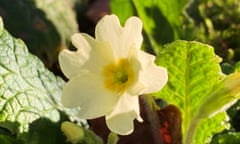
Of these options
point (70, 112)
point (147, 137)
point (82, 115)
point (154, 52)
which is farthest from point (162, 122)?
point (154, 52)

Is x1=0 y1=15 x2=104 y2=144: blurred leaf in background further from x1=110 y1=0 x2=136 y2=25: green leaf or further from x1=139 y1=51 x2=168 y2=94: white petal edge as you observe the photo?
x1=110 y1=0 x2=136 y2=25: green leaf

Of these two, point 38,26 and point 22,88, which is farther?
point 38,26

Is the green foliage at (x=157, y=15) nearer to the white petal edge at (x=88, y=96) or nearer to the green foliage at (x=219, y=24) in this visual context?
the green foliage at (x=219, y=24)

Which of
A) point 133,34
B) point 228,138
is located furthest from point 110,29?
point 228,138

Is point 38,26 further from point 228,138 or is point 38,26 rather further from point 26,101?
point 228,138

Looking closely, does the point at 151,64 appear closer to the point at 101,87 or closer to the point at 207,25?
the point at 101,87
